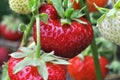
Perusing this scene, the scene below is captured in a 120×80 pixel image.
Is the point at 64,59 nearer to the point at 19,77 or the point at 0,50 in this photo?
the point at 19,77

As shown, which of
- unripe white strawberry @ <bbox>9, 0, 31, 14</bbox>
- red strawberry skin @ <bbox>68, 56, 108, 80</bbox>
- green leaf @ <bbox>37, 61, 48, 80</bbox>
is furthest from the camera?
red strawberry skin @ <bbox>68, 56, 108, 80</bbox>

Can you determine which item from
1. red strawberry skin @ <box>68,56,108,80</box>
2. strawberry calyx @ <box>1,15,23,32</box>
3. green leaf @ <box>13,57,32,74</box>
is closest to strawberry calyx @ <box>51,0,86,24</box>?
green leaf @ <box>13,57,32,74</box>

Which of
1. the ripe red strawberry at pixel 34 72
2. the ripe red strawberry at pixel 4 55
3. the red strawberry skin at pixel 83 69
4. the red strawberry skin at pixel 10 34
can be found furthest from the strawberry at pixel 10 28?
the ripe red strawberry at pixel 34 72

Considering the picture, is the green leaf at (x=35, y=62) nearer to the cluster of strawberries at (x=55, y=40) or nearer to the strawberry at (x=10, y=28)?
the cluster of strawberries at (x=55, y=40)

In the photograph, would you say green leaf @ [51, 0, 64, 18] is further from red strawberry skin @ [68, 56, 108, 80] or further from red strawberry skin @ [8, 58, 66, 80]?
red strawberry skin @ [68, 56, 108, 80]

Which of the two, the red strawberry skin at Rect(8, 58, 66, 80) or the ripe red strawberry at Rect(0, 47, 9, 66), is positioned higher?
the red strawberry skin at Rect(8, 58, 66, 80)

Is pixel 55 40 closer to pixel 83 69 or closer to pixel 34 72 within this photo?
pixel 34 72
